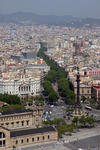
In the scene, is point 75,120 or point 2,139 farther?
point 75,120

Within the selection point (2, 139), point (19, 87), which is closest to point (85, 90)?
point (19, 87)

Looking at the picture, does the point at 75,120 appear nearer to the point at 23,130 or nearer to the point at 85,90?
the point at 23,130

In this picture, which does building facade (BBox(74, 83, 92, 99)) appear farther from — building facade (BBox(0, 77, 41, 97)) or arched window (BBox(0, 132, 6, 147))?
arched window (BBox(0, 132, 6, 147))

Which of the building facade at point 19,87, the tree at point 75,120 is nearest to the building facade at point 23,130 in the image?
the tree at point 75,120

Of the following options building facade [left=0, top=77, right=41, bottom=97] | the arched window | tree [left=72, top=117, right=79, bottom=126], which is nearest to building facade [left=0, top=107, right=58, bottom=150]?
the arched window

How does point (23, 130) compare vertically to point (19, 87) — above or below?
above

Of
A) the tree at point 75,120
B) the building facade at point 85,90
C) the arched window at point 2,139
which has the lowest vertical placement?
the building facade at point 85,90

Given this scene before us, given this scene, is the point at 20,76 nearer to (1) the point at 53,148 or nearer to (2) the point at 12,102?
(2) the point at 12,102

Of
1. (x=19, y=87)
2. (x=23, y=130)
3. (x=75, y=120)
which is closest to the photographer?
(x=23, y=130)

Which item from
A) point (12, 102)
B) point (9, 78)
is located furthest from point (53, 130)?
point (9, 78)

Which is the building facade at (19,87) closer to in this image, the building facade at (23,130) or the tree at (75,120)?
the tree at (75,120)

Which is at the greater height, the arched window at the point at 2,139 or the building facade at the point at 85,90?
the arched window at the point at 2,139
